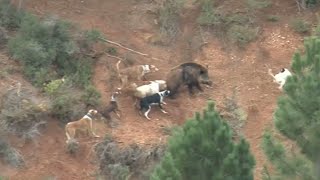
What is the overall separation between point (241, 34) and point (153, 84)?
3.04 meters

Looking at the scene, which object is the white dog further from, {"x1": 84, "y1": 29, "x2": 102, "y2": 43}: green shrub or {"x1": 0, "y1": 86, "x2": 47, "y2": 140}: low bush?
{"x1": 0, "y1": 86, "x2": 47, "y2": 140}: low bush

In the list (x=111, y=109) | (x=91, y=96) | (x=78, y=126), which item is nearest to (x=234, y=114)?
(x=111, y=109)

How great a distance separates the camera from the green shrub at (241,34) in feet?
54.2

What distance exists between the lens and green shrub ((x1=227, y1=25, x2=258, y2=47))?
1652 cm

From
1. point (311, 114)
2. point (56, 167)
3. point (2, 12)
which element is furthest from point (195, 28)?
point (311, 114)

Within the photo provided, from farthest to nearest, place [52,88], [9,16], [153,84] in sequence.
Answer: [9,16] < [153,84] < [52,88]

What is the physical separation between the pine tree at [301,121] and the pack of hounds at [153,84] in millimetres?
4181

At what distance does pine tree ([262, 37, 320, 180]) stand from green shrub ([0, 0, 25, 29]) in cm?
742

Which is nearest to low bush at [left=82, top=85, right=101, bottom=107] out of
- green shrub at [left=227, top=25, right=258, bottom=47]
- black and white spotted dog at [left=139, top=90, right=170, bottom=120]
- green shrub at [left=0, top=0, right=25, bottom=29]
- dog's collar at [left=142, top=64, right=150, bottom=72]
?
black and white spotted dog at [left=139, top=90, right=170, bottom=120]

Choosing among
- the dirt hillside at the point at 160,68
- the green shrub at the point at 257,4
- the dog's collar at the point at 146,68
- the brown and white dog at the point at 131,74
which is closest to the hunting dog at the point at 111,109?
the dirt hillside at the point at 160,68

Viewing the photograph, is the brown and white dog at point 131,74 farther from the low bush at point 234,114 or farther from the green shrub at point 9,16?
the green shrub at point 9,16

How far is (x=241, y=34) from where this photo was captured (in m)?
16.6

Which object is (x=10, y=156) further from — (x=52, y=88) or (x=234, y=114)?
(x=234, y=114)

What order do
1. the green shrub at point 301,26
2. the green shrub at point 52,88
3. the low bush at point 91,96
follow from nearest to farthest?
the green shrub at point 52,88 < the low bush at point 91,96 < the green shrub at point 301,26
